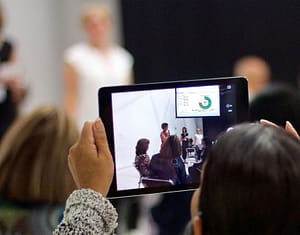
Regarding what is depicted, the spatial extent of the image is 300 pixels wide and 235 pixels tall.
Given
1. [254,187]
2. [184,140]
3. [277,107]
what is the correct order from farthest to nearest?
[277,107] < [184,140] < [254,187]

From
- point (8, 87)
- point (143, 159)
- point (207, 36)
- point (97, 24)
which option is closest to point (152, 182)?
point (143, 159)

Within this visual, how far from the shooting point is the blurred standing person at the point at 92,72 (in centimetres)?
394

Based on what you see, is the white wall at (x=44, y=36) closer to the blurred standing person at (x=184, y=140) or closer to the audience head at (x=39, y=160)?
the audience head at (x=39, y=160)

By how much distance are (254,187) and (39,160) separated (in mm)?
994

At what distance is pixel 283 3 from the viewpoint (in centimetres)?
168

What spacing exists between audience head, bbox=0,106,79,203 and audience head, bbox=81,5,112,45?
7.43 feet

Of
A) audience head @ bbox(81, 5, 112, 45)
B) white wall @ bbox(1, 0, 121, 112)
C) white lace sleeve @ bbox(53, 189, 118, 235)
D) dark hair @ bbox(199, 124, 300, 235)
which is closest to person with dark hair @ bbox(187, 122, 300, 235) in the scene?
dark hair @ bbox(199, 124, 300, 235)

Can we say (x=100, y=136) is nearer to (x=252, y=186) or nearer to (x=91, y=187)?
(x=91, y=187)

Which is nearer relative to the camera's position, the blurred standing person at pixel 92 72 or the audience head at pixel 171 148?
the audience head at pixel 171 148

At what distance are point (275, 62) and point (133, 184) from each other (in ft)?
10.7

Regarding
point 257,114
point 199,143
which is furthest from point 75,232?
point 257,114

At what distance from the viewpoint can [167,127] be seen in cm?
130

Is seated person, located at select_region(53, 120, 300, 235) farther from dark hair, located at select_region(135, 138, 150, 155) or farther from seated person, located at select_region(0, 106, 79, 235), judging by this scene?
seated person, located at select_region(0, 106, 79, 235)

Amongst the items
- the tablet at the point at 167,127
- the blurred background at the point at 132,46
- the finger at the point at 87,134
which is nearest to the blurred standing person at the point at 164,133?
the tablet at the point at 167,127
